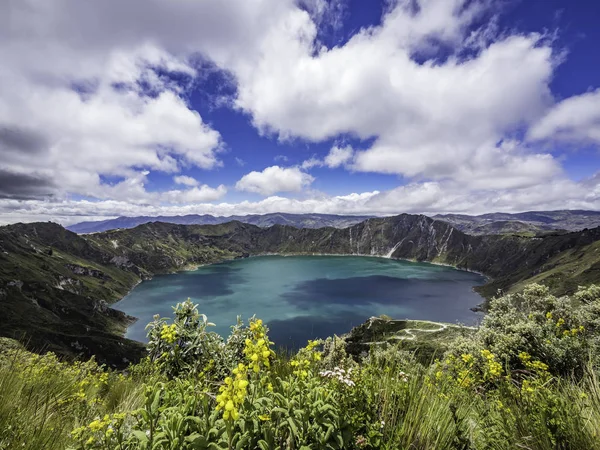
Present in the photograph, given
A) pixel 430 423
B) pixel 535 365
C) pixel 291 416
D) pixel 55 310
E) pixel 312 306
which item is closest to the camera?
pixel 291 416

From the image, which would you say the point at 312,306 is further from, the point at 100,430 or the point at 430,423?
the point at 100,430

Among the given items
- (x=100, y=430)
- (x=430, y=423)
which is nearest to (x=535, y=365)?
(x=430, y=423)

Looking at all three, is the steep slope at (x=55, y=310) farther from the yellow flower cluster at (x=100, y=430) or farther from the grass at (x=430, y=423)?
the yellow flower cluster at (x=100, y=430)

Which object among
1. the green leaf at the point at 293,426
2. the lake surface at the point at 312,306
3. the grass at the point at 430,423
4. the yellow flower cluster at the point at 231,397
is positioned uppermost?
the yellow flower cluster at the point at 231,397

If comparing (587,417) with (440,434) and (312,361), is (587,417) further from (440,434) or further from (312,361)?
(312,361)

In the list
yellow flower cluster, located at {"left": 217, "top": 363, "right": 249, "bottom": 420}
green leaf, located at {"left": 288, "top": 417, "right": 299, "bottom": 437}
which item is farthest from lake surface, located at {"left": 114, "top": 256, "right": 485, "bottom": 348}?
yellow flower cluster, located at {"left": 217, "top": 363, "right": 249, "bottom": 420}

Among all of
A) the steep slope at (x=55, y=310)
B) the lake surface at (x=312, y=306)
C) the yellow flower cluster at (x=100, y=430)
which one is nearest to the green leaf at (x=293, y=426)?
the yellow flower cluster at (x=100, y=430)

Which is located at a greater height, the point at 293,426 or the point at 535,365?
the point at 293,426

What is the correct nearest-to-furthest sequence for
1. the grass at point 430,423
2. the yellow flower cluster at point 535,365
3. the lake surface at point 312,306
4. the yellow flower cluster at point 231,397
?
the yellow flower cluster at point 231,397 < the grass at point 430,423 < the yellow flower cluster at point 535,365 < the lake surface at point 312,306

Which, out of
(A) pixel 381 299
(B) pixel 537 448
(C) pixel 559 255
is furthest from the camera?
(C) pixel 559 255

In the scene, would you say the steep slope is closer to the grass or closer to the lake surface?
the lake surface

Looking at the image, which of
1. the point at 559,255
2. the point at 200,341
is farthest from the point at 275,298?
the point at 559,255
